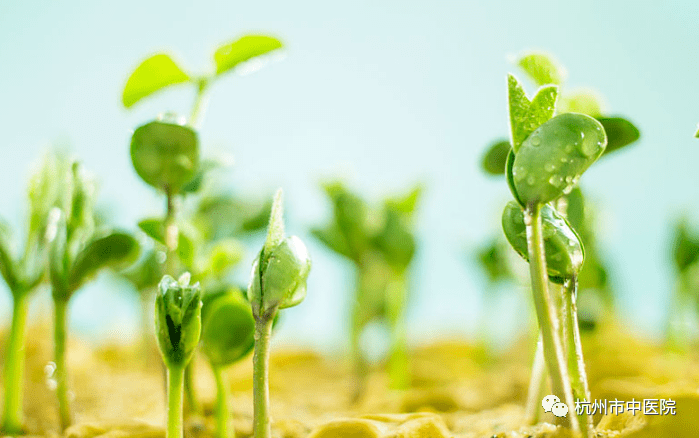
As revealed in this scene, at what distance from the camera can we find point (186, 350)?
0.54 metres

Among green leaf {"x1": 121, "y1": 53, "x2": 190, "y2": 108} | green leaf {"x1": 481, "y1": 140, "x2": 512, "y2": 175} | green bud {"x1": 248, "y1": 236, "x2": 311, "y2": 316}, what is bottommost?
green bud {"x1": 248, "y1": 236, "x2": 311, "y2": 316}

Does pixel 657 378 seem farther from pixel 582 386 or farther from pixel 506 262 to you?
pixel 582 386

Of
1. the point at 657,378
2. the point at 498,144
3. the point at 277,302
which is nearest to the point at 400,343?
the point at 657,378

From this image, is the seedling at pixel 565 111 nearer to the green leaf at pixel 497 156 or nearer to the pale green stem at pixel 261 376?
the green leaf at pixel 497 156

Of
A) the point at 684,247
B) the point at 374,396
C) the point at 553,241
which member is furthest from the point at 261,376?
the point at 684,247

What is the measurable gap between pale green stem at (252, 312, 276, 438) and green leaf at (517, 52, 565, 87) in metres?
0.37

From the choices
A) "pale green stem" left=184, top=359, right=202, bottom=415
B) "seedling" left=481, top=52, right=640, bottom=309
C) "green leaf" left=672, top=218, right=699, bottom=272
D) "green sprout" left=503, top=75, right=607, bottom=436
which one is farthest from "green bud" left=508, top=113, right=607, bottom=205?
"green leaf" left=672, top=218, right=699, bottom=272

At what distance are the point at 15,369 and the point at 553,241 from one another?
699 mm

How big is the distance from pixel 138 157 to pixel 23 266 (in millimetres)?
279

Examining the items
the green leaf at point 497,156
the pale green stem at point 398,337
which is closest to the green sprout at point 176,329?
the green leaf at point 497,156

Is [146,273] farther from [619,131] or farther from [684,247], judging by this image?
[684,247]

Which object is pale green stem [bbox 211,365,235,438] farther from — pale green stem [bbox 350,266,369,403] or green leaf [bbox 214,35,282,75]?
pale green stem [bbox 350,266,369,403]

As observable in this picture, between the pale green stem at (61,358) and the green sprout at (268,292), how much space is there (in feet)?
1.25

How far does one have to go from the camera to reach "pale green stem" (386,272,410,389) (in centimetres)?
118
